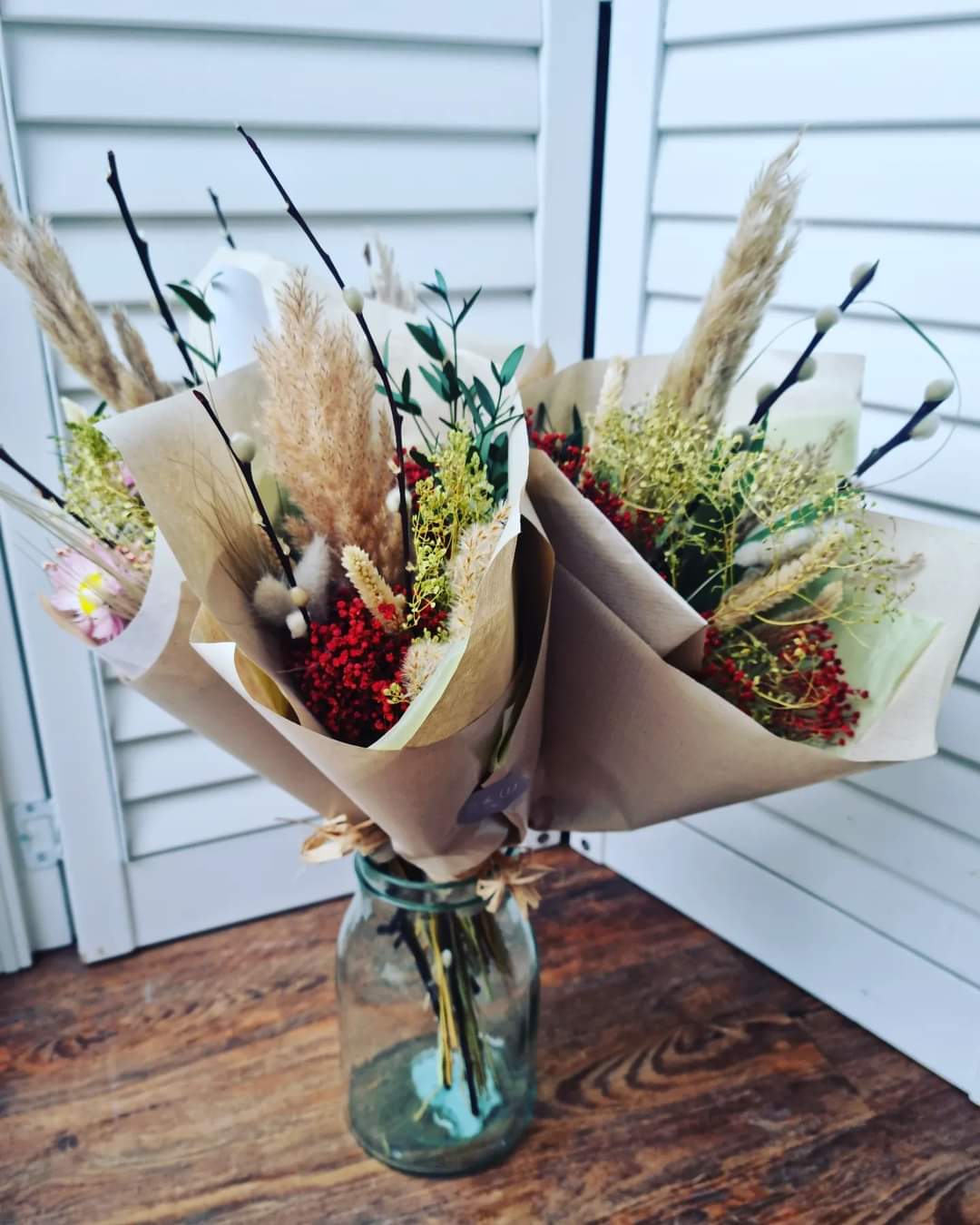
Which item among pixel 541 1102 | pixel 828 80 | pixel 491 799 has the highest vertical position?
pixel 828 80

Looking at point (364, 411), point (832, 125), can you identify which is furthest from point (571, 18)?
point (364, 411)

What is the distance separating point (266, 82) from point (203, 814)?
0.68 m

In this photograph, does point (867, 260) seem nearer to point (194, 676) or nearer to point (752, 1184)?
point (194, 676)

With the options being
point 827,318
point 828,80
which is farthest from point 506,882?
point 828,80

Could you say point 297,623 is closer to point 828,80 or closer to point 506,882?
point 506,882

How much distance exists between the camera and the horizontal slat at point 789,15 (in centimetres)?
70

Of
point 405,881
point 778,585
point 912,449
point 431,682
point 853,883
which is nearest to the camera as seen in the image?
point 431,682

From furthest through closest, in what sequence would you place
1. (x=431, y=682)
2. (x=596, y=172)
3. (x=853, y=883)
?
(x=596, y=172), (x=853, y=883), (x=431, y=682)

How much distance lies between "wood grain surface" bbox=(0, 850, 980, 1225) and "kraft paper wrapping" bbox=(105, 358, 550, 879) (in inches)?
13.9

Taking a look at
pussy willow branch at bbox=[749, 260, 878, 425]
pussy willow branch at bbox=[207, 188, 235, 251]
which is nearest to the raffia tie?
pussy willow branch at bbox=[749, 260, 878, 425]

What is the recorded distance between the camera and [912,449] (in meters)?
0.79

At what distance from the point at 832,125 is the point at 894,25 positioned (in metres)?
0.08

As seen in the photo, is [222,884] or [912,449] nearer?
[912,449]

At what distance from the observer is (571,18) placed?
0.93 metres
